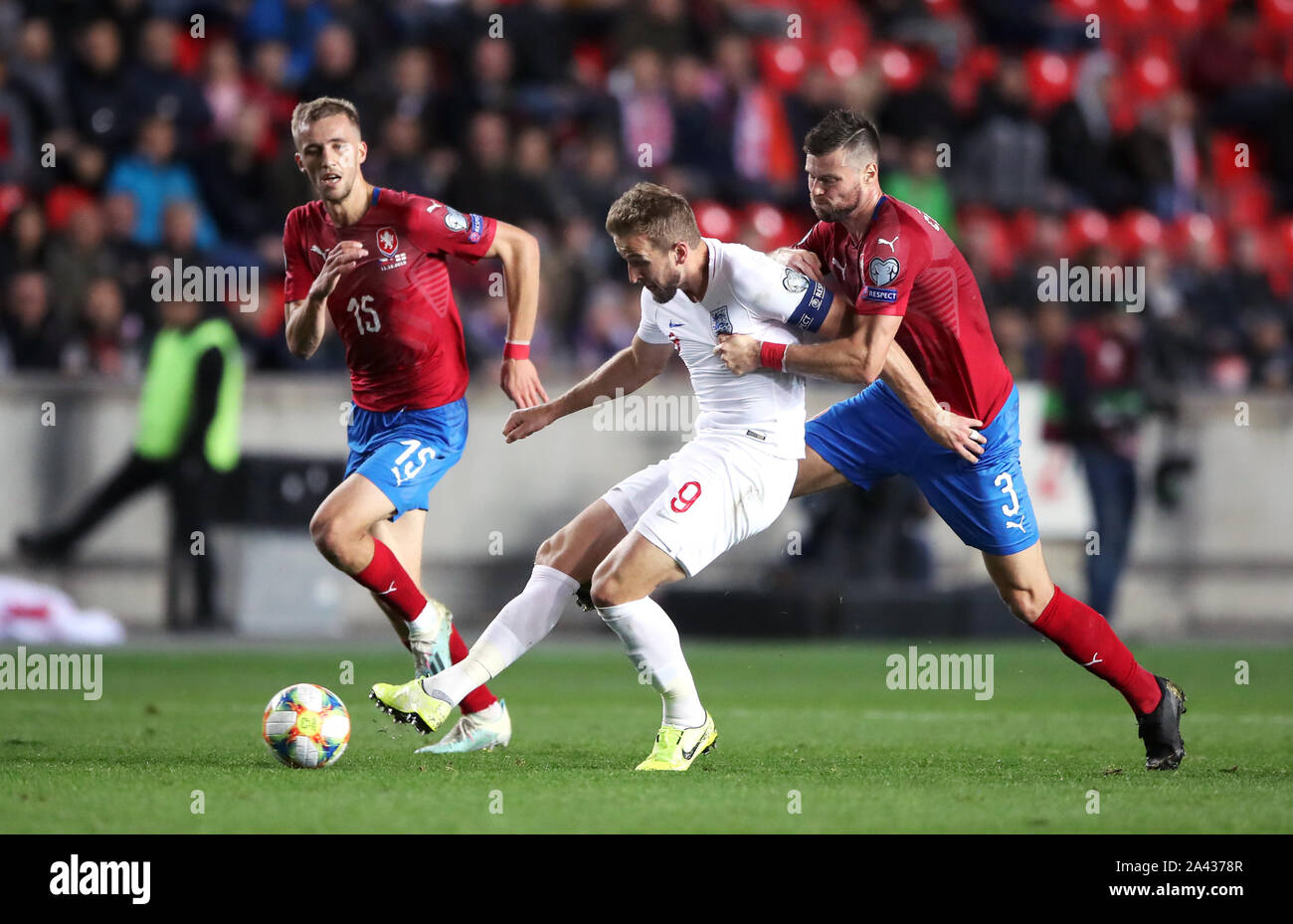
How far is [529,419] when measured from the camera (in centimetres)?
712

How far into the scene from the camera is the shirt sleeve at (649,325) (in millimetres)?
6773

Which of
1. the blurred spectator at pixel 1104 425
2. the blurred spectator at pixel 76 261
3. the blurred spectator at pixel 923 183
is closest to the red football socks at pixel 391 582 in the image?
the blurred spectator at pixel 76 261

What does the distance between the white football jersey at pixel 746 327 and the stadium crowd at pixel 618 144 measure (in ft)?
24.5

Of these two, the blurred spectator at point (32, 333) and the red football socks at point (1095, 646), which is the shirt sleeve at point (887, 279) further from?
the blurred spectator at point (32, 333)

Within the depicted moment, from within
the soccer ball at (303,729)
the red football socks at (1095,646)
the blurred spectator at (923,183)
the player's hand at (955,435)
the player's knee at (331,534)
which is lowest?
the soccer ball at (303,729)

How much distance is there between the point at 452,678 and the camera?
6.51m

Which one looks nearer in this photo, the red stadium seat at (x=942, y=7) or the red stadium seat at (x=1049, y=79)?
the red stadium seat at (x=1049, y=79)

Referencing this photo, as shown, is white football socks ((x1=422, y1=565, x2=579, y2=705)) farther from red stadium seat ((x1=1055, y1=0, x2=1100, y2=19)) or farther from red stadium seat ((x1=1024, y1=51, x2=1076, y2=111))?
red stadium seat ((x1=1055, y1=0, x2=1100, y2=19))

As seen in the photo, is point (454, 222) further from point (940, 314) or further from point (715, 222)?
point (715, 222)

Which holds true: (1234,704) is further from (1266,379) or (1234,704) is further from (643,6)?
(643,6)

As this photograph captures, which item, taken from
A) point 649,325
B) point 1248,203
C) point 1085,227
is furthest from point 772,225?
point 649,325

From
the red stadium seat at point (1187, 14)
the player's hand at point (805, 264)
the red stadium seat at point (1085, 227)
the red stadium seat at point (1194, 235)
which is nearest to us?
the player's hand at point (805, 264)

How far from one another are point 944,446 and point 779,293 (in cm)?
94

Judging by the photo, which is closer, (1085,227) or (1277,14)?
(1085,227)
